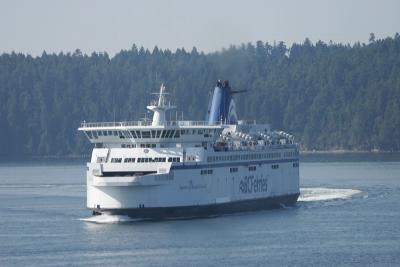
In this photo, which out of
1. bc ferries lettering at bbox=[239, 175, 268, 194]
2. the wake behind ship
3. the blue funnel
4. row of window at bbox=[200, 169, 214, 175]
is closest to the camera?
the wake behind ship

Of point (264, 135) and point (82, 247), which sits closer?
point (82, 247)

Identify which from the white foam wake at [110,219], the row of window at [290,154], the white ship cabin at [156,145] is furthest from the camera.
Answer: the row of window at [290,154]

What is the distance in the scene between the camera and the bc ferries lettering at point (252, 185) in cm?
8550

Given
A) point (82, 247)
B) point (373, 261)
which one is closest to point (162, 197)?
point (82, 247)

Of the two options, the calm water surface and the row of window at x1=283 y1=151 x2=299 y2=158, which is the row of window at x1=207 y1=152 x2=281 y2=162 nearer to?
the row of window at x1=283 y1=151 x2=299 y2=158

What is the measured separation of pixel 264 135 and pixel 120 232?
2062cm

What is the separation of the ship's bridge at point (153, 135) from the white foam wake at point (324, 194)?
18025mm

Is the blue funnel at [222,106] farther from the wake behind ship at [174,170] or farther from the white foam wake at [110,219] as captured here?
the white foam wake at [110,219]

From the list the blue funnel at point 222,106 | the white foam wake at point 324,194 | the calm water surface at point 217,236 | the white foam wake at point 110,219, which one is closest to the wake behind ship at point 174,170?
the white foam wake at point 110,219

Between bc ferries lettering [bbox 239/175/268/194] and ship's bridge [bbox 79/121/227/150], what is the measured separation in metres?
4.95

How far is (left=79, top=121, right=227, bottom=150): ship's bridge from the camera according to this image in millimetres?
79875

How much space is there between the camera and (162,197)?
76625 mm

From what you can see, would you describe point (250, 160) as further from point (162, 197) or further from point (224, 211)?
point (162, 197)

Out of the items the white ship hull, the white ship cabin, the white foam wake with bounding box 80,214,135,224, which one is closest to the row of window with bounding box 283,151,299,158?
the white ship hull
